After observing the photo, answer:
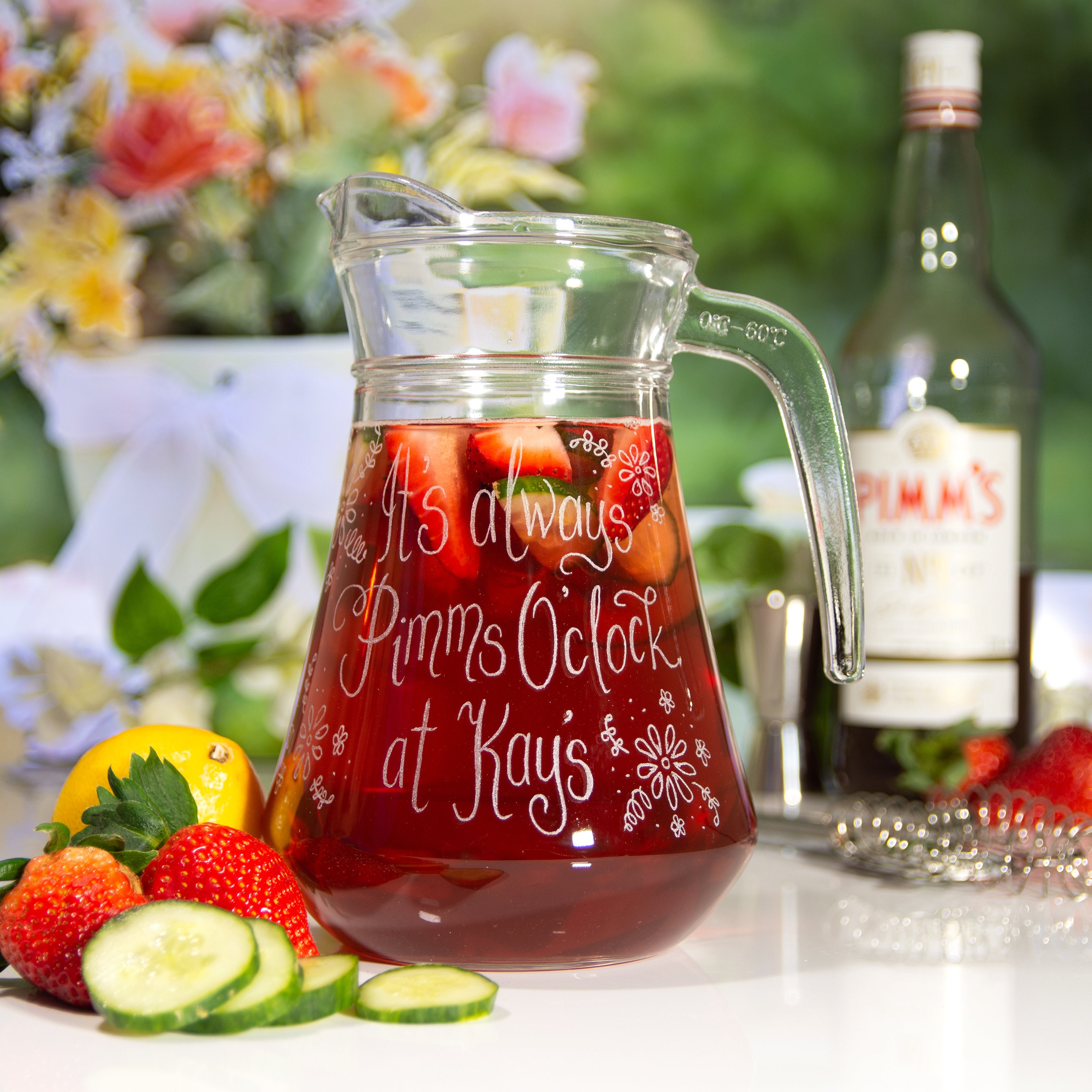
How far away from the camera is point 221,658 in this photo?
3.85 feet

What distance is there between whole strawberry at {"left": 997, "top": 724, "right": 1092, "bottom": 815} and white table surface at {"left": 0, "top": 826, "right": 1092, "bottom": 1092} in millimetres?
161

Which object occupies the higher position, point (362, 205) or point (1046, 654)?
point (362, 205)

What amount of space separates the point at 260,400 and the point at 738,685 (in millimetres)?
492

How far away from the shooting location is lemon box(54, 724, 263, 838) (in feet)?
2.10

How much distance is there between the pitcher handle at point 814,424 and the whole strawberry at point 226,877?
0.26m

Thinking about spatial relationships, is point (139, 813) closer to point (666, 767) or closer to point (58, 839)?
point (58, 839)

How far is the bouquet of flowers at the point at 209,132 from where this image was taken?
1203 mm

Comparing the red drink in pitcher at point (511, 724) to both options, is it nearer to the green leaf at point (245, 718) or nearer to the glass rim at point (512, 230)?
the glass rim at point (512, 230)

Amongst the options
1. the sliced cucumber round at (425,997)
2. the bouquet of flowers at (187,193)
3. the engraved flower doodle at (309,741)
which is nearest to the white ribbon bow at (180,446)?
the bouquet of flowers at (187,193)

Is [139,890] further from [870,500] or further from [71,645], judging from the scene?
[71,645]

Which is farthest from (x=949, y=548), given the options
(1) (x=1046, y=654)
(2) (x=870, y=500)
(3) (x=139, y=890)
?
(3) (x=139, y=890)

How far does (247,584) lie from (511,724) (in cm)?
63

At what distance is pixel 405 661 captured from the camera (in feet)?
1.83

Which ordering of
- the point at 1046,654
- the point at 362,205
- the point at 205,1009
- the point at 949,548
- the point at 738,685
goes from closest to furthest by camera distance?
the point at 205,1009 < the point at 362,205 < the point at 949,548 < the point at 738,685 < the point at 1046,654
